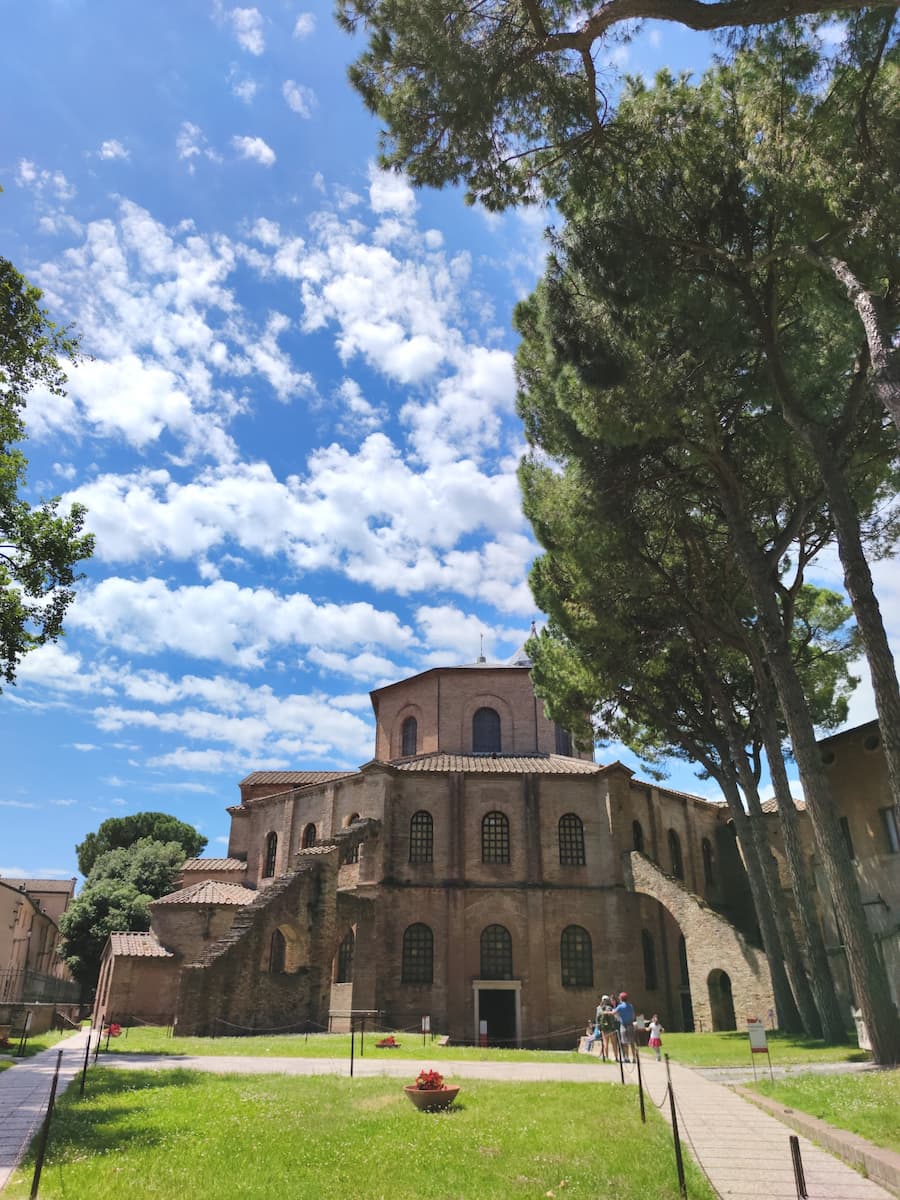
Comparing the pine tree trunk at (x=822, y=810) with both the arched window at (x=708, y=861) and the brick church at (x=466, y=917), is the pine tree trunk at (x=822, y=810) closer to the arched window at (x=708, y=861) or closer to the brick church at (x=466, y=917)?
the brick church at (x=466, y=917)

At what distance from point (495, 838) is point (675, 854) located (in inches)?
321

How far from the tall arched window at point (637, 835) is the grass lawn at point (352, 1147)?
61.5ft

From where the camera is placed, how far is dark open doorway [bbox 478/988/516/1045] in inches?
1032

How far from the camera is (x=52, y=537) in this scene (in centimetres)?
1580

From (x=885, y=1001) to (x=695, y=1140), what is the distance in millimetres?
6080

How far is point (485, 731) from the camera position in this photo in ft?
110

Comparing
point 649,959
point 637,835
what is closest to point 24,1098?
point 649,959

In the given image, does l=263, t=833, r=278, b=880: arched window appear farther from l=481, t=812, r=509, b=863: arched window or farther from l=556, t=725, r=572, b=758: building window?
l=556, t=725, r=572, b=758: building window

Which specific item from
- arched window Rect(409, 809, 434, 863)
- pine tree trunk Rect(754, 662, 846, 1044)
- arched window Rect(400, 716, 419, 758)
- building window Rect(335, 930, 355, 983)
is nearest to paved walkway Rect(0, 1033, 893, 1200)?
pine tree trunk Rect(754, 662, 846, 1044)

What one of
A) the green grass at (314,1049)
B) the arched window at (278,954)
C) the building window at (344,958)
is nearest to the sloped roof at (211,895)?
the arched window at (278,954)

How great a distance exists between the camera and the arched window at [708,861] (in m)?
32.4

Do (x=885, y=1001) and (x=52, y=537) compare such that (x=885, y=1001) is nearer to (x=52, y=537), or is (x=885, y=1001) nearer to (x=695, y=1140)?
(x=695, y=1140)

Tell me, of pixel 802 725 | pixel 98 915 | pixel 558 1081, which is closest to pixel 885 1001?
pixel 802 725

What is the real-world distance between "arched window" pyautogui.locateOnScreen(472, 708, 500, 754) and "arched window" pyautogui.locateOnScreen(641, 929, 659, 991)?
9.32 m
